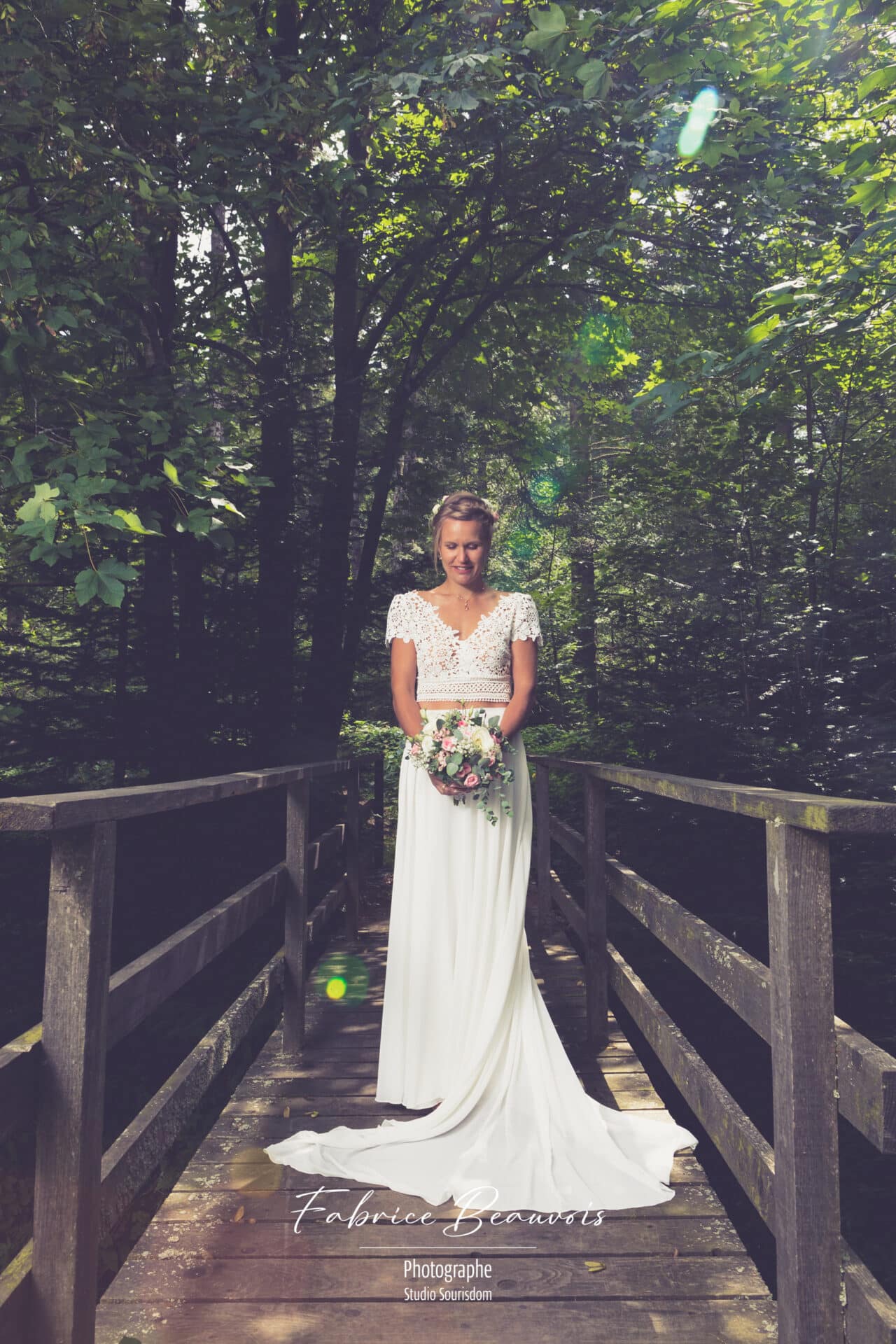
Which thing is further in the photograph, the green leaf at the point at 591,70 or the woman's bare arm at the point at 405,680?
the green leaf at the point at 591,70

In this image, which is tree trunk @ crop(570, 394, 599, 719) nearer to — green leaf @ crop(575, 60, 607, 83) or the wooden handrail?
green leaf @ crop(575, 60, 607, 83)

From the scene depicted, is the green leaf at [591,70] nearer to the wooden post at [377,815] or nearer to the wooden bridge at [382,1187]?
the wooden bridge at [382,1187]

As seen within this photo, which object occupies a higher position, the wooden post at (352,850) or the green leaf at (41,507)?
the green leaf at (41,507)

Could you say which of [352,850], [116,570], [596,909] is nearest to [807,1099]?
[596,909]

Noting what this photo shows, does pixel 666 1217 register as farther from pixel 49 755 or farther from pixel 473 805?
pixel 49 755

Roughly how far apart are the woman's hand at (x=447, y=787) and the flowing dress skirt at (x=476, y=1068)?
0.09 metres

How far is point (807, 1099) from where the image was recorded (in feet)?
5.32

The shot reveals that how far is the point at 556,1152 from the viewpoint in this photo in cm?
276

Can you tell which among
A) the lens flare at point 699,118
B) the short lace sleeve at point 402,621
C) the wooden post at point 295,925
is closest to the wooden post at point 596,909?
the short lace sleeve at point 402,621

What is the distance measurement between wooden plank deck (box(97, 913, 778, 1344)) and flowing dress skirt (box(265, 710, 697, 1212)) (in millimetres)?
83

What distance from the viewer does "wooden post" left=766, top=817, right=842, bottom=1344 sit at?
1.60m

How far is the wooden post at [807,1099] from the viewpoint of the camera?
62.8 inches

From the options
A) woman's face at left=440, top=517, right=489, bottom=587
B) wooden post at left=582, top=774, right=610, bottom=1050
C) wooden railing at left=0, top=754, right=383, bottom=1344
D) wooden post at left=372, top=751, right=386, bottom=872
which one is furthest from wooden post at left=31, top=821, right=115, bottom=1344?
wooden post at left=372, top=751, right=386, bottom=872

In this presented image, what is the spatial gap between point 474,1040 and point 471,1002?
14 cm
